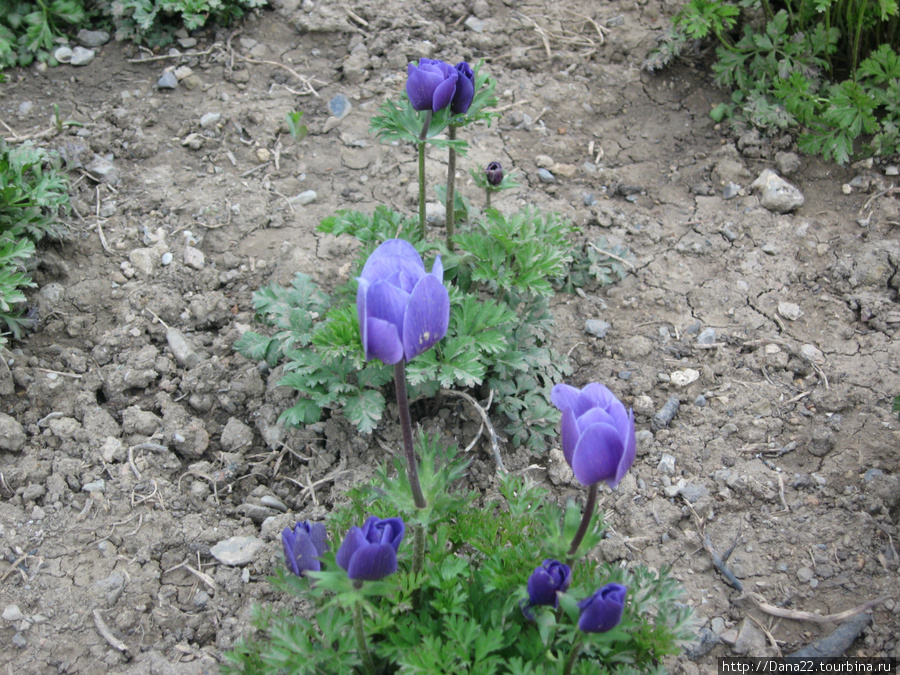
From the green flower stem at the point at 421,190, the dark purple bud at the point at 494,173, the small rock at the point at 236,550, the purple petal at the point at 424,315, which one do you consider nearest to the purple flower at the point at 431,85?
the green flower stem at the point at 421,190

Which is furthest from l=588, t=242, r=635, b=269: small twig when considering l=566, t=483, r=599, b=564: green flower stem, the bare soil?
l=566, t=483, r=599, b=564: green flower stem

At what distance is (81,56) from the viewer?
15.6ft

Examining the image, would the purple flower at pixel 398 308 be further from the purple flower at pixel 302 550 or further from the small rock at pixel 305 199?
the small rock at pixel 305 199

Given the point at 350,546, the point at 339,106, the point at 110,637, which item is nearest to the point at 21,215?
the point at 339,106

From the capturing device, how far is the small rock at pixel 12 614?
8.32 ft

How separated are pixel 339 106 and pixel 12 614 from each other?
10.6ft

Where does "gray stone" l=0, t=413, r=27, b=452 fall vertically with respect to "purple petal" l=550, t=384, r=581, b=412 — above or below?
below

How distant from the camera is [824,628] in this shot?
2520mm

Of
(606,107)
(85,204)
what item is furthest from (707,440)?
(85,204)

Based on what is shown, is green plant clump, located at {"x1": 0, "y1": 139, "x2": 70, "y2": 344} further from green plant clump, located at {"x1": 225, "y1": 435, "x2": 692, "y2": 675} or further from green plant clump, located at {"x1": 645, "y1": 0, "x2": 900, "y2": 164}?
green plant clump, located at {"x1": 645, "y1": 0, "x2": 900, "y2": 164}

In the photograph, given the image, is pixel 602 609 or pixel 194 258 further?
pixel 194 258

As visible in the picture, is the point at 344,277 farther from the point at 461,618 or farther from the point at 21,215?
the point at 461,618

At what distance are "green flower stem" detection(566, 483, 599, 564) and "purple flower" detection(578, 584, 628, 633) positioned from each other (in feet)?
0.63

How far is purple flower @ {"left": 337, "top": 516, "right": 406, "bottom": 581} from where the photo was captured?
5.81 feet
